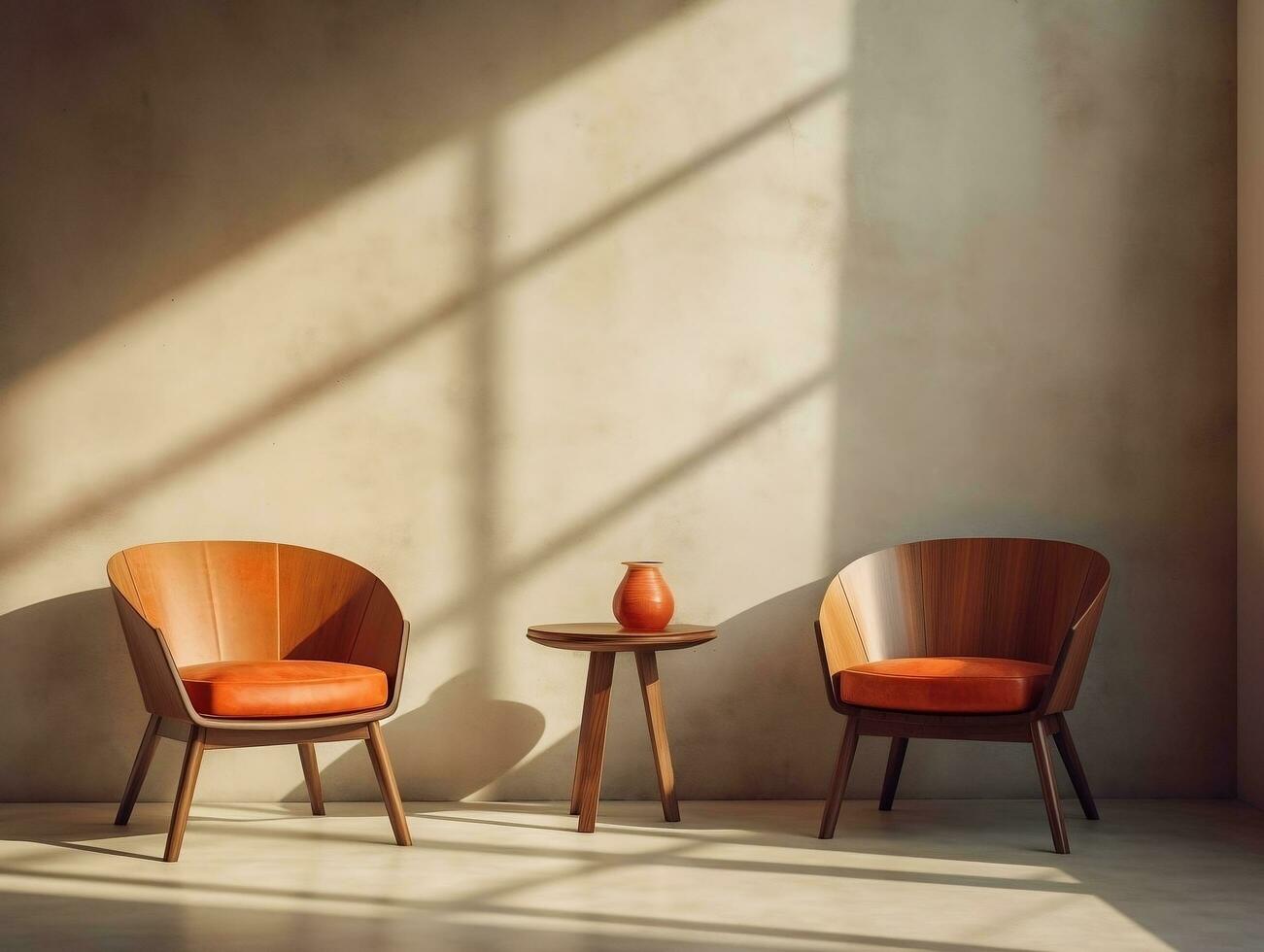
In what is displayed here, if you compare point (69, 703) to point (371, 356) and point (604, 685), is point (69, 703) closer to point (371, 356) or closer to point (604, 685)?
point (371, 356)

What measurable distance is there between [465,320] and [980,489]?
1.80 meters

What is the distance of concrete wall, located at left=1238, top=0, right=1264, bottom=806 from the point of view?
3.93 m

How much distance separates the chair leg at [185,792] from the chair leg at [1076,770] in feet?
7.83

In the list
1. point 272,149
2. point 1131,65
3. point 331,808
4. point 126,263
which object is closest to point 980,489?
point 1131,65

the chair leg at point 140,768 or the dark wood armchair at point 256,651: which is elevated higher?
the dark wood armchair at point 256,651

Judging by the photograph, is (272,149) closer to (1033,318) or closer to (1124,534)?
(1033,318)

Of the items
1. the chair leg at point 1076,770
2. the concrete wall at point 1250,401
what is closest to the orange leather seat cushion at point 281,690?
the chair leg at point 1076,770

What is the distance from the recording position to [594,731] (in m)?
3.59

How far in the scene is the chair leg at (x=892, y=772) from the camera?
151 inches

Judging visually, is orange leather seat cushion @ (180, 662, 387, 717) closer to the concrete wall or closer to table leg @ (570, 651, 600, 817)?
table leg @ (570, 651, 600, 817)

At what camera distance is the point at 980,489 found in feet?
13.5

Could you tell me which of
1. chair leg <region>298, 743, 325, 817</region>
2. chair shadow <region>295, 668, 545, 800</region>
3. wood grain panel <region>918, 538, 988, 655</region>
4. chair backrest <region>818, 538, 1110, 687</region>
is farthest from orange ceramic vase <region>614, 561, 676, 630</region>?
chair leg <region>298, 743, 325, 817</region>

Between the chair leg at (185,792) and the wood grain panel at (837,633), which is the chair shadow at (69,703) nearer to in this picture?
the chair leg at (185,792)

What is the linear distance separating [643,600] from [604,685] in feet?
0.90
